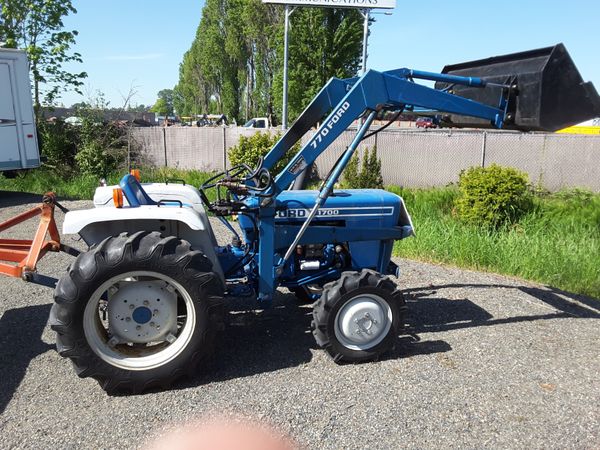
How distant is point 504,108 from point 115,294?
3364mm

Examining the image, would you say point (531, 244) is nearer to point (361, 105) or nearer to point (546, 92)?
point (546, 92)

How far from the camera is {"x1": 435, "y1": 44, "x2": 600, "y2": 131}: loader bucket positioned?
4.00 meters

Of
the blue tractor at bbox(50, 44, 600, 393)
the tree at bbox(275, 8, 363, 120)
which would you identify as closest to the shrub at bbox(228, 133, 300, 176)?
the blue tractor at bbox(50, 44, 600, 393)

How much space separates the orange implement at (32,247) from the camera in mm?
3619

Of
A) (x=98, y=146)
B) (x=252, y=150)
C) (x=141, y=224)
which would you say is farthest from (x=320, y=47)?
(x=141, y=224)

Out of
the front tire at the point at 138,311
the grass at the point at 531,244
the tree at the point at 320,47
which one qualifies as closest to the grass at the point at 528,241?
the grass at the point at 531,244

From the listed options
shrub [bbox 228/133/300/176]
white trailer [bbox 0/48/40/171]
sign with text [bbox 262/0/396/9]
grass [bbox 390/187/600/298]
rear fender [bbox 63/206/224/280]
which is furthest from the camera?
sign with text [bbox 262/0/396/9]

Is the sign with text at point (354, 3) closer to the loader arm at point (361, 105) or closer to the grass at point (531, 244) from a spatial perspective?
the grass at point (531, 244)

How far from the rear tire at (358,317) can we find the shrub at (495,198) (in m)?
5.13

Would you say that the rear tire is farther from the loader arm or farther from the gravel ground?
the loader arm

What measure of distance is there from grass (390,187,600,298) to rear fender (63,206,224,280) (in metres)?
3.92

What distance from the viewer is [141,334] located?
352 centimetres

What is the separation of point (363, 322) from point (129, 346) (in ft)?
5.58

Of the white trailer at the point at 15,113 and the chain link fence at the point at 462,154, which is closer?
the white trailer at the point at 15,113
